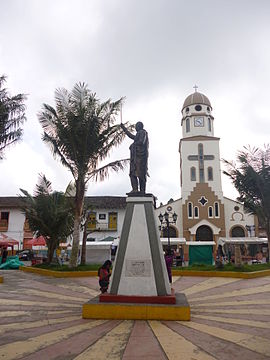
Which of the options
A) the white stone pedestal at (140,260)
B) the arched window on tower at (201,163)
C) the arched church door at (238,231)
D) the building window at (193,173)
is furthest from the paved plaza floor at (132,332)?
the arched window on tower at (201,163)

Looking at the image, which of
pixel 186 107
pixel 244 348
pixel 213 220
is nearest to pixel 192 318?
pixel 244 348

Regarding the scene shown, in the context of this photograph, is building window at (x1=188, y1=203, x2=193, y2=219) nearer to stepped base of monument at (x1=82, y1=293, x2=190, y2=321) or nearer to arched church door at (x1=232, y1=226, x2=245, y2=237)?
arched church door at (x1=232, y1=226, x2=245, y2=237)

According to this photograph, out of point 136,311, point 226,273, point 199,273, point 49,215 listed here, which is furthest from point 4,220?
point 136,311

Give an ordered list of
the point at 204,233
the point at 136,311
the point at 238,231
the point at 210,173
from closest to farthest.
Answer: the point at 136,311 < the point at 204,233 < the point at 238,231 < the point at 210,173

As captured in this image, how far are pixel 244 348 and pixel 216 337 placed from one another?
0.60 m

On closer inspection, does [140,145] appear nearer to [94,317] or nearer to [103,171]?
[94,317]

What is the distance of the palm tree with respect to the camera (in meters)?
14.2

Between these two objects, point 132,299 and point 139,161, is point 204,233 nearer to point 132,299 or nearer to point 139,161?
point 139,161

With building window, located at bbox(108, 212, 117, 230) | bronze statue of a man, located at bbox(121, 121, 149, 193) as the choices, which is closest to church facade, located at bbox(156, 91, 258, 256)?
building window, located at bbox(108, 212, 117, 230)

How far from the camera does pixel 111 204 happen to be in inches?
1375

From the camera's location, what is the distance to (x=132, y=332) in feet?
17.4

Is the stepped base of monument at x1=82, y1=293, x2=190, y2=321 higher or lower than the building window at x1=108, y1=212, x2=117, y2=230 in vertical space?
lower

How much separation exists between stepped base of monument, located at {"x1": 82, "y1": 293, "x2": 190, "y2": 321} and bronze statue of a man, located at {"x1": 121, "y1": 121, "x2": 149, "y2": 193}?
9.63 feet

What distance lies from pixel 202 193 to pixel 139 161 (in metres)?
28.0
